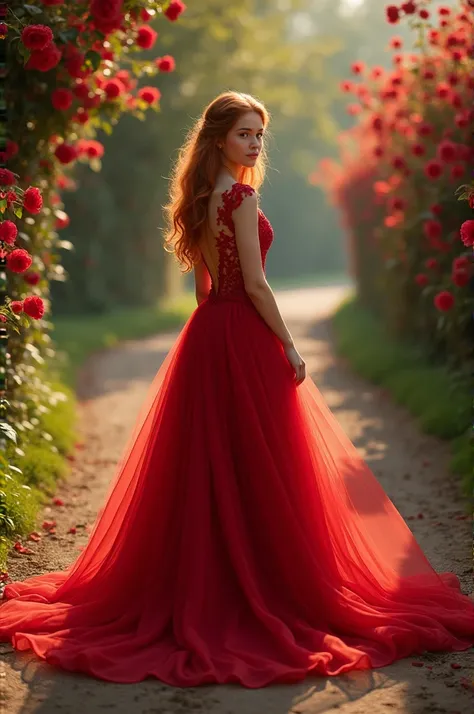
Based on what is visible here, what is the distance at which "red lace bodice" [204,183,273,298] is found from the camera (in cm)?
389

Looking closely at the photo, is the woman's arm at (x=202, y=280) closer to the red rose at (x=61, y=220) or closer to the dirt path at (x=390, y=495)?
the dirt path at (x=390, y=495)

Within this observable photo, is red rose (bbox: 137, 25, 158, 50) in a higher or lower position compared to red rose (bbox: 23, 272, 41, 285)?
higher

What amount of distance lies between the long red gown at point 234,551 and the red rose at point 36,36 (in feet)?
4.32

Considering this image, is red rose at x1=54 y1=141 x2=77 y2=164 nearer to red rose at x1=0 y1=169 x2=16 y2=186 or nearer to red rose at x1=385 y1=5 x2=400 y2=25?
red rose at x1=0 y1=169 x2=16 y2=186

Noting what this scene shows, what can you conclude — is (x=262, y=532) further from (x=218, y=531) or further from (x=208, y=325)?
(x=208, y=325)

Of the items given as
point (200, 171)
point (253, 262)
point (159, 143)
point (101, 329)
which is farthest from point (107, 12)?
point (159, 143)

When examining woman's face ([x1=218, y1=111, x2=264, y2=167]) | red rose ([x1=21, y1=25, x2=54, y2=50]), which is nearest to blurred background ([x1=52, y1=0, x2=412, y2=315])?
red rose ([x1=21, y1=25, x2=54, y2=50])

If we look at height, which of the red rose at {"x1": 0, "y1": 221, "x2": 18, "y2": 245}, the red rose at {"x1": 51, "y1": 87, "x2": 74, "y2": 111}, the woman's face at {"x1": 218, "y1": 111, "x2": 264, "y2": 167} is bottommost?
the red rose at {"x1": 0, "y1": 221, "x2": 18, "y2": 245}

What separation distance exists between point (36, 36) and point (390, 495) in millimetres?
3514

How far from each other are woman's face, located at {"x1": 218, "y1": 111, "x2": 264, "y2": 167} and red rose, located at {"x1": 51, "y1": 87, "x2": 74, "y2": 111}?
1.79 metres

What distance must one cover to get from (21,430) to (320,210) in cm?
4287

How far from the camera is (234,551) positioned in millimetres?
3760

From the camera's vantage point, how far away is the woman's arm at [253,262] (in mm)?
3873

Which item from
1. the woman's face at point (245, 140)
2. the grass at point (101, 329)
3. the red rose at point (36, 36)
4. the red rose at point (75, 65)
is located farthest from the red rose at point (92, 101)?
the grass at point (101, 329)
